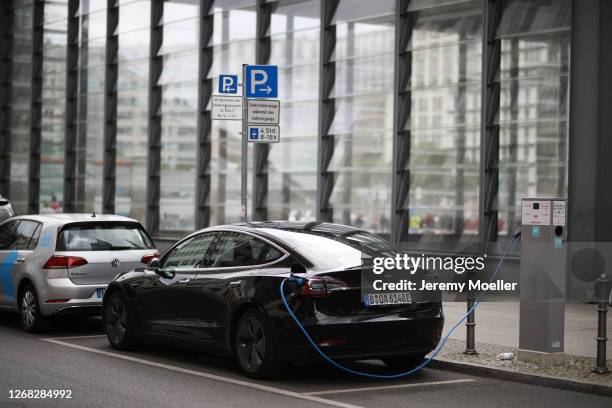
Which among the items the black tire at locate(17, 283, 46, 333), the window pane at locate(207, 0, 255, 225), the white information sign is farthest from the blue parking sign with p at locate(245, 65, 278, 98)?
the window pane at locate(207, 0, 255, 225)

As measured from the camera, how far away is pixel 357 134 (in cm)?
2198

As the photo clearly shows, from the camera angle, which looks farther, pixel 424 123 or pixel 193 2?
pixel 193 2

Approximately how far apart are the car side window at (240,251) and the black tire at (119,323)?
1.68 metres

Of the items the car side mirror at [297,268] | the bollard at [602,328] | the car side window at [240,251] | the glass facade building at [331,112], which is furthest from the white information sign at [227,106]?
the bollard at [602,328]

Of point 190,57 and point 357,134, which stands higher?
point 190,57

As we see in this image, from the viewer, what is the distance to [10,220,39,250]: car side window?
13.9 m

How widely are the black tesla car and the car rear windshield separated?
234 centimetres

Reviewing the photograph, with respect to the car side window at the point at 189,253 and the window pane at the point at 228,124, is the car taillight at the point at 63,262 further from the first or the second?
the window pane at the point at 228,124

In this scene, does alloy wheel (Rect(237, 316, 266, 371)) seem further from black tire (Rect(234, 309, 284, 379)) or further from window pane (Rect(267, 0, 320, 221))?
window pane (Rect(267, 0, 320, 221))

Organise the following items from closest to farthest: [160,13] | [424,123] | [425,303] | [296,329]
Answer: [296,329]
[425,303]
[424,123]
[160,13]

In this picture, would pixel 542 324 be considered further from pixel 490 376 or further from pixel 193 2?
pixel 193 2

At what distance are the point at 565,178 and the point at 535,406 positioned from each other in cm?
1027

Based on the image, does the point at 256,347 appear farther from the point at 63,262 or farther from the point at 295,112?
the point at 295,112

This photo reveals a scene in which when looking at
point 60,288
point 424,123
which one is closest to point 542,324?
point 60,288
